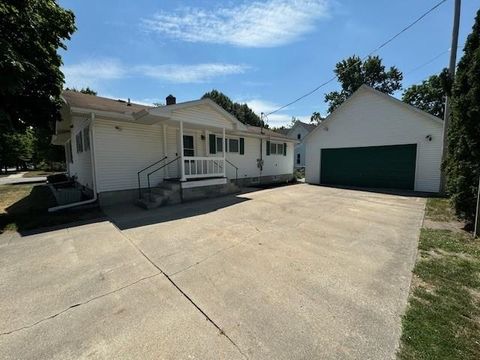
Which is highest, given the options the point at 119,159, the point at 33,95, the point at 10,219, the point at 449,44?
the point at 449,44

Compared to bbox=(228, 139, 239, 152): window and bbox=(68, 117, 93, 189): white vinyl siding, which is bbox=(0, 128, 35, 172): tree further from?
bbox=(228, 139, 239, 152): window

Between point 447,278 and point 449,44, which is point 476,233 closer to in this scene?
point 447,278

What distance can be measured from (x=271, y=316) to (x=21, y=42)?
930cm

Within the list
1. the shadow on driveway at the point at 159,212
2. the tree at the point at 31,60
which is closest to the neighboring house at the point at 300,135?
the shadow on driveway at the point at 159,212

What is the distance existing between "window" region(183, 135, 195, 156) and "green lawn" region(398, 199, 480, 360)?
9266mm

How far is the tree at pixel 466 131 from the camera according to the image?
16.8 ft

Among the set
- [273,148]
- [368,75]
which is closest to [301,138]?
[368,75]

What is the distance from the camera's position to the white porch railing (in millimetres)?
9551

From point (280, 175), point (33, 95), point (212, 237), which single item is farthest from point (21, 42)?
point (280, 175)

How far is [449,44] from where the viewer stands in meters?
9.08

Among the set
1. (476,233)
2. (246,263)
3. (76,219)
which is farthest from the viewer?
(76,219)

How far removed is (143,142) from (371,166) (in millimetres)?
12253

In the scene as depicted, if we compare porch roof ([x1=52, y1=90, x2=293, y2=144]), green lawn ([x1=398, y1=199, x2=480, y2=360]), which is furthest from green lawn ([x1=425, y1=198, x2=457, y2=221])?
porch roof ([x1=52, y1=90, x2=293, y2=144])

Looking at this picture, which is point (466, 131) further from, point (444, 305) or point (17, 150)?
point (17, 150)
